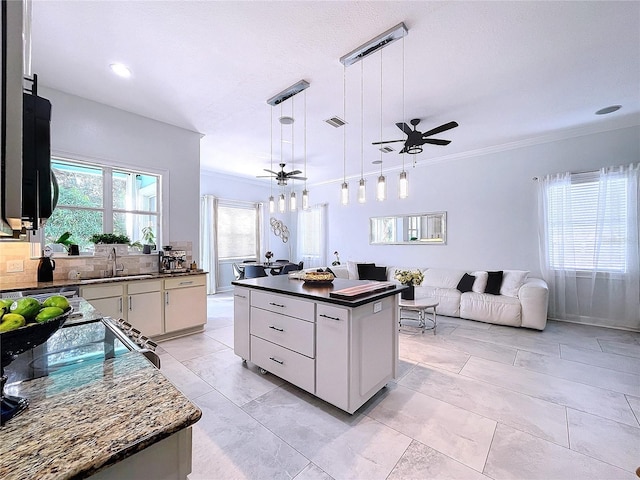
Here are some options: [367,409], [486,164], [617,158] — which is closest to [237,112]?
[367,409]

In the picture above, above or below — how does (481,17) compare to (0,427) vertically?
above

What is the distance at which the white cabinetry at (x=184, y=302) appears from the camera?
11.7 feet

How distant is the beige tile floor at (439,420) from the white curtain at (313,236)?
4.72 meters

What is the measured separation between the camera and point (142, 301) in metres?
3.34

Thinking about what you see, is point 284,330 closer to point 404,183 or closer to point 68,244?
point 404,183

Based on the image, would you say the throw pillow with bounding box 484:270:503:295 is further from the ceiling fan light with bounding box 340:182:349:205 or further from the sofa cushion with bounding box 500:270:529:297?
the ceiling fan light with bounding box 340:182:349:205

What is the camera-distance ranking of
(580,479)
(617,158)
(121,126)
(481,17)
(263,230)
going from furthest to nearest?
(263,230) → (617,158) → (121,126) → (481,17) → (580,479)

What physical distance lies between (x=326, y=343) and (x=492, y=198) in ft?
14.9

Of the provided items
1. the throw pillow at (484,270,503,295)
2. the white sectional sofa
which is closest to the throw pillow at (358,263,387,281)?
the white sectional sofa

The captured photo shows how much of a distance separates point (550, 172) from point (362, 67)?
3853mm

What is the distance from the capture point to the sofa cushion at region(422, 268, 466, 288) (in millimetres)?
5094

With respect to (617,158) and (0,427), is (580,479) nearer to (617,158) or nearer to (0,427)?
(0,427)

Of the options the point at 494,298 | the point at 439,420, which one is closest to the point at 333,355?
the point at 439,420

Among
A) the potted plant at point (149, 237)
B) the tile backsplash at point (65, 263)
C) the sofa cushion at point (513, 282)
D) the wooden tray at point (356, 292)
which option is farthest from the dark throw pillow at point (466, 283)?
the potted plant at point (149, 237)
